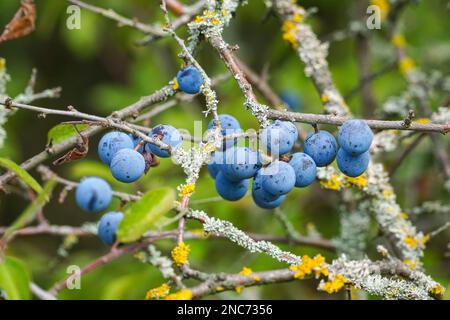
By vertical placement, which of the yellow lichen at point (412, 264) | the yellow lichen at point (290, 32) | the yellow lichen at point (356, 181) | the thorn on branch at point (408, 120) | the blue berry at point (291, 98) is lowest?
the yellow lichen at point (412, 264)

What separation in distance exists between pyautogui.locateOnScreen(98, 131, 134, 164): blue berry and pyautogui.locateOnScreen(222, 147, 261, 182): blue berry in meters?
0.21

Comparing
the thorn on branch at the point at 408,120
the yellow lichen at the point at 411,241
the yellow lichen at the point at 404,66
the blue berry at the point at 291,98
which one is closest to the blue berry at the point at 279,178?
the thorn on branch at the point at 408,120

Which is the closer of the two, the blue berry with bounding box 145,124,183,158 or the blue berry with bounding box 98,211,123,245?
the blue berry with bounding box 145,124,183,158

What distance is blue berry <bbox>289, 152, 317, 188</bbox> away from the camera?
48.0 inches

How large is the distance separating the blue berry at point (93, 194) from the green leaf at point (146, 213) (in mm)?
177

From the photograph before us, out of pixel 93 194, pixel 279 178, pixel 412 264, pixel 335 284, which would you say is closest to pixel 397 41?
pixel 412 264

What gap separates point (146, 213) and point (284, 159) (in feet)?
1.00

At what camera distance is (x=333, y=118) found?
1.20 m

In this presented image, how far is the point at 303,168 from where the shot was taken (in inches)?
48.0

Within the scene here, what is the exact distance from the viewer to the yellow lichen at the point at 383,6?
2.50 metres

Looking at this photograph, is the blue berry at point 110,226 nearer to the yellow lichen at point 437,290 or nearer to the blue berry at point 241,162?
the blue berry at point 241,162

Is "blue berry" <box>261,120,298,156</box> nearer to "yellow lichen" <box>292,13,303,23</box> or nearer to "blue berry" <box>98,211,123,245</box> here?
"blue berry" <box>98,211,123,245</box>

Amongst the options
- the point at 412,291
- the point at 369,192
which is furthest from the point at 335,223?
the point at 412,291

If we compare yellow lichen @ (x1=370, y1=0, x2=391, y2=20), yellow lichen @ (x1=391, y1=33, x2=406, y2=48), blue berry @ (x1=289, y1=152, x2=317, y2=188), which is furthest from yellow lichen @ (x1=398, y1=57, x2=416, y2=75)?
blue berry @ (x1=289, y1=152, x2=317, y2=188)
